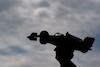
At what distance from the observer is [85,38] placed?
14.9 m

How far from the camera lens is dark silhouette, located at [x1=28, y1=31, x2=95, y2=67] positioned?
47.0ft

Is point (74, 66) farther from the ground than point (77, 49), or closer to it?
closer to it

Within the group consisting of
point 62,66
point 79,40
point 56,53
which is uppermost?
point 79,40

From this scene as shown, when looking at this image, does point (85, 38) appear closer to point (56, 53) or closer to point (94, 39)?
point (94, 39)

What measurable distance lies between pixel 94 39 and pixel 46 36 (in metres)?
3.78

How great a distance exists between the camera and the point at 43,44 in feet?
48.1

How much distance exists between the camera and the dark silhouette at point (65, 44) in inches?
563

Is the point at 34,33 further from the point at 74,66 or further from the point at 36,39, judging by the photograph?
A: the point at 74,66

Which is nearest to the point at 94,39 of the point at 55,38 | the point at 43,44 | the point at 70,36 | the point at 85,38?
the point at 85,38

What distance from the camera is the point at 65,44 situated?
1459 cm

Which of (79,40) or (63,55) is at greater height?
(79,40)

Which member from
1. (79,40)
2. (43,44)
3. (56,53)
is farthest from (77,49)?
(43,44)

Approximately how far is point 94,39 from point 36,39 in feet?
14.8

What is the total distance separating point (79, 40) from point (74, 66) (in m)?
2.11
